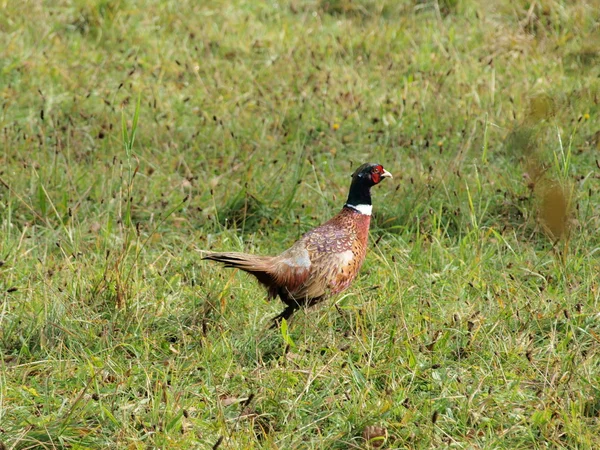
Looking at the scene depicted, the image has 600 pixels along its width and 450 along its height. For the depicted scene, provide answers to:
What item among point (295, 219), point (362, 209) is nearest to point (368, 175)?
point (362, 209)

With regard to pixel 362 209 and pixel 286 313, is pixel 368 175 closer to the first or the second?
pixel 362 209

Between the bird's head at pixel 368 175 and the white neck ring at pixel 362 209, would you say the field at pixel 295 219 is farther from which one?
the bird's head at pixel 368 175

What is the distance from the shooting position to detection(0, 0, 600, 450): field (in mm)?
3490

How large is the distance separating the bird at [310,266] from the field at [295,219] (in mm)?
102

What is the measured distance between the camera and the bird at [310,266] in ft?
13.8

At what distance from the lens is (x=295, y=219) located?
17.6 ft

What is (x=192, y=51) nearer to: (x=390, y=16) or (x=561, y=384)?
(x=390, y=16)

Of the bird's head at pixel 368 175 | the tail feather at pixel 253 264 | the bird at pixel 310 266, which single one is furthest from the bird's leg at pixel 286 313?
the bird's head at pixel 368 175

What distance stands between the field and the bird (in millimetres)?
102

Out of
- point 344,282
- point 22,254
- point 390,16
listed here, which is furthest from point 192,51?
point 344,282

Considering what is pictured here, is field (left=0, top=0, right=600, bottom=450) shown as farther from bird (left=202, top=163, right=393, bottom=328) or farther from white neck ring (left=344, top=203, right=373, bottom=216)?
white neck ring (left=344, top=203, right=373, bottom=216)

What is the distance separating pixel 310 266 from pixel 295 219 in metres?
1.12

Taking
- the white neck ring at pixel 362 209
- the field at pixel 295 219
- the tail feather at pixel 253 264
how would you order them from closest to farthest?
the field at pixel 295 219 → the tail feather at pixel 253 264 → the white neck ring at pixel 362 209

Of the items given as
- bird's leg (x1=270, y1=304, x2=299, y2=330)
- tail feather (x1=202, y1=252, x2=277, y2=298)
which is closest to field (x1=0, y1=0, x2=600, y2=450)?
bird's leg (x1=270, y1=304, x2=299, y2=330)
